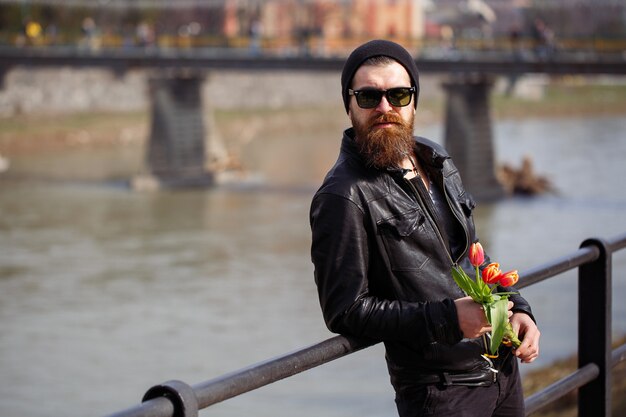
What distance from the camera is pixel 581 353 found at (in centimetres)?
386

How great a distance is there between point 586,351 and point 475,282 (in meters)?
1.31

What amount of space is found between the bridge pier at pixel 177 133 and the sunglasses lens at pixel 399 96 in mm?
35353

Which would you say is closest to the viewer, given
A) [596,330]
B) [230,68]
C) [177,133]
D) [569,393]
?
[596,330]

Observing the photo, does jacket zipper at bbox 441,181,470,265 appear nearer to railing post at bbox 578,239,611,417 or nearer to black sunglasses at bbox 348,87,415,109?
black sunglasses at bbox 348,87,415,109

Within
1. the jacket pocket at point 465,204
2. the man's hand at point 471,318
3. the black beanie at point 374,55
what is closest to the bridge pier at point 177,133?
the jacket pocket at point 465,204

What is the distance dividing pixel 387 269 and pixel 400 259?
38mm

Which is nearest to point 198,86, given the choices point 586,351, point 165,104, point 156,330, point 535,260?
point 165,104

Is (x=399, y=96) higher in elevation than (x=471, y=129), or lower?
higher

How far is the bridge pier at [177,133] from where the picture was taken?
39.0 metres

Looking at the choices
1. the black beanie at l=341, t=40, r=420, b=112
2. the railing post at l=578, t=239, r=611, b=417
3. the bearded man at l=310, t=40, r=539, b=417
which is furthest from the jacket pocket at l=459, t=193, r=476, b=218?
the railing post at l=578, t=239, r=611, b=417

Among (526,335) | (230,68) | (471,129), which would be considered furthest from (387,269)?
(230,68)

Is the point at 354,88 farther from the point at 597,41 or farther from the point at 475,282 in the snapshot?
the point at 597,41

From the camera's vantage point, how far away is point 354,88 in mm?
2898

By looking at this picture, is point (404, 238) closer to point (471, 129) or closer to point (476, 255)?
point (476, 255)
